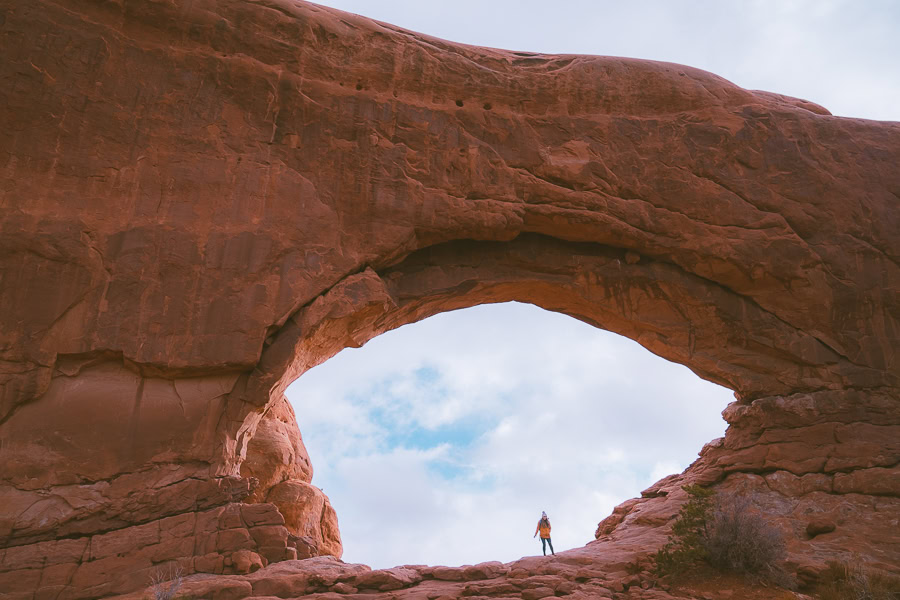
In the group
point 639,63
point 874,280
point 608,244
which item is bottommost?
point 874,280

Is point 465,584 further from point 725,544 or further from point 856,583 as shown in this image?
point 856,583

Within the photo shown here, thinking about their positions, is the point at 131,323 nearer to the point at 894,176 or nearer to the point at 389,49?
the point at 389,49

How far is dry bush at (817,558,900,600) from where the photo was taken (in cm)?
833

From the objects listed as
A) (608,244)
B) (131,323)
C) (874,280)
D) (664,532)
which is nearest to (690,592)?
(664,532)

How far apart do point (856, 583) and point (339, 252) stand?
27.4ft

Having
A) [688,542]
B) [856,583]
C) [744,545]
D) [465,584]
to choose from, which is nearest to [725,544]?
[744,545]

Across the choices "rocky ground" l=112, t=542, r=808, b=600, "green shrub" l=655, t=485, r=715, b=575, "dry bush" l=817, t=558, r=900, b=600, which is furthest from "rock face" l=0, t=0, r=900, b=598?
"green shrub" l=655, t=485, r=715, b=575

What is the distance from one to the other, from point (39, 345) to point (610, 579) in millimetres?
8369

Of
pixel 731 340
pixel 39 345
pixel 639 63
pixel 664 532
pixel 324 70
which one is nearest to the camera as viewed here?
pixel 39 345

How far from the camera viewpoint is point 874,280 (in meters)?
12.6

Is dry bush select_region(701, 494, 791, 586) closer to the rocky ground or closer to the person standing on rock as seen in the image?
the rocky ground

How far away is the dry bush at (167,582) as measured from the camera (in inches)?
312

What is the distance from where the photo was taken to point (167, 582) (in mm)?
8547

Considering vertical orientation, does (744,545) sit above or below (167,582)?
above
